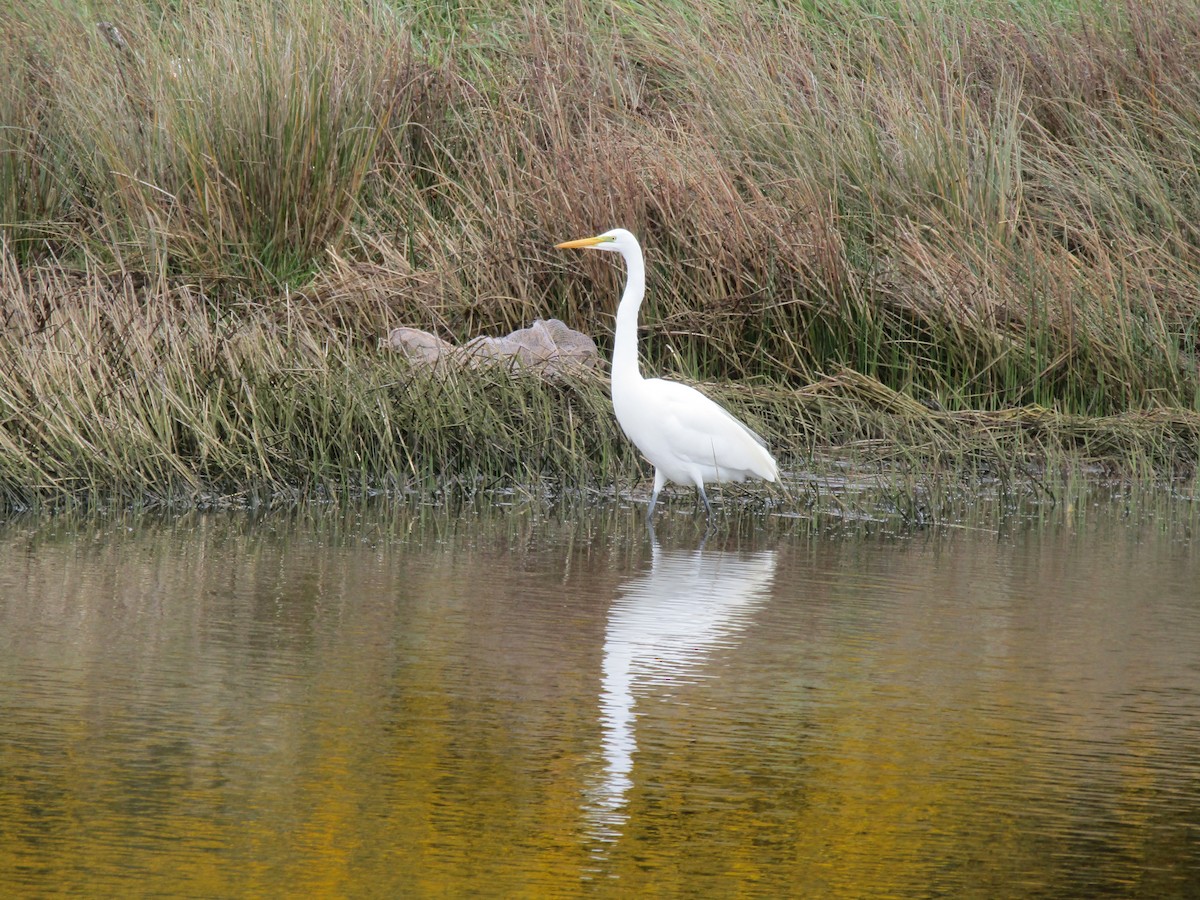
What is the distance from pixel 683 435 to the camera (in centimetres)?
704

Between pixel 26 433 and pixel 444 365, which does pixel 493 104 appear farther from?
pixel 26 433

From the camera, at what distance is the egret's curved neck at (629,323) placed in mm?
7367

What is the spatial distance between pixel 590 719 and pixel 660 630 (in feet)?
3.30

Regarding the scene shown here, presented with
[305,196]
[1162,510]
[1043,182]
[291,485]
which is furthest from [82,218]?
[1162,510]

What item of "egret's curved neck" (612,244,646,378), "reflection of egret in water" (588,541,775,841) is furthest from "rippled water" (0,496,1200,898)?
"egret's curved neck" (612,244,646,378)

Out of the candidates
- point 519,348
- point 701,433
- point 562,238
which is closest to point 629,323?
point 701,433

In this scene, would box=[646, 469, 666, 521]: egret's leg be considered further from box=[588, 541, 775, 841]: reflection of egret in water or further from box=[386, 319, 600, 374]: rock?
box=[386, 319, 600, 374]: rock

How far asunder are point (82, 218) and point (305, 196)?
1.39 metres

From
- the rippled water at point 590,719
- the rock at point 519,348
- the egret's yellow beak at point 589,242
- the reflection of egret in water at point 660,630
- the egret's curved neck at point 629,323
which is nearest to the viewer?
the rippled water at point 590,719

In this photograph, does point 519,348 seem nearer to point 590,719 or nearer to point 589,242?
point 589,242

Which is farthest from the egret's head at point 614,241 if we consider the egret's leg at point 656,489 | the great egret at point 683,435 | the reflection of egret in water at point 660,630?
the reflection of egret in water at point 660,630

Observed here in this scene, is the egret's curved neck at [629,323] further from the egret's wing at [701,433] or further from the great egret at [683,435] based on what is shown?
the egret's wing at [701,433]

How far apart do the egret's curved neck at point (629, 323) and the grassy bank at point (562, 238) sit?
50 centimetres

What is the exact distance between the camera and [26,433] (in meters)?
7.21
